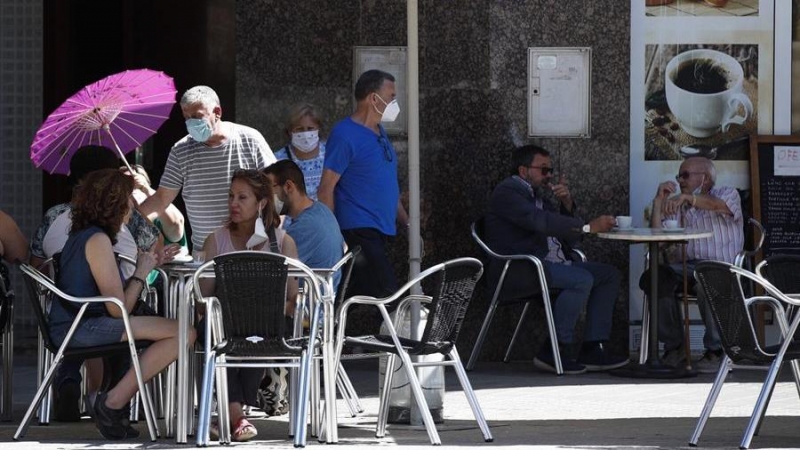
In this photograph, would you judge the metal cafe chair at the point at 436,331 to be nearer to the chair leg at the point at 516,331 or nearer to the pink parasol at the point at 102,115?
the pink parasol at the point at 102,115

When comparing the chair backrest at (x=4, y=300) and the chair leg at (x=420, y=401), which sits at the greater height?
the chair backrest at (x=4, y=300)

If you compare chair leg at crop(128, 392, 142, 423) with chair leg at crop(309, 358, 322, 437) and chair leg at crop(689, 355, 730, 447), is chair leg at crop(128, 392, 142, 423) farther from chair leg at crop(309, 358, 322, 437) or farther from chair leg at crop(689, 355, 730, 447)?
chair leg at crop(689, 355, 730, 447)

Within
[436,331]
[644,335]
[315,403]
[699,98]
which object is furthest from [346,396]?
[699,98]

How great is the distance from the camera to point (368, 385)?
31.9ft

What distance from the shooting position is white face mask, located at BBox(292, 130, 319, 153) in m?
10.1

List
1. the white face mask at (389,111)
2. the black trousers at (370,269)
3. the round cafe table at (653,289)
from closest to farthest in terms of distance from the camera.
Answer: the black trousers at (370,269) < the white face mask at (389,111) < the round cafe table at (653,289)

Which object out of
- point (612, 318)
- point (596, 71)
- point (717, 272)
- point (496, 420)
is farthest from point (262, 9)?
point (717, 272)

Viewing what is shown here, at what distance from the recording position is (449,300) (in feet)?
24.2

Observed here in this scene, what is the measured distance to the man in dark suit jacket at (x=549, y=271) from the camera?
10.4 m

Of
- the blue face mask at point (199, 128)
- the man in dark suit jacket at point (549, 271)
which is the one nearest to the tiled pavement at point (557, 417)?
the man in dark suit jacket at point (549, 271)

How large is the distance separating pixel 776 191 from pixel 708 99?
30.3 inches

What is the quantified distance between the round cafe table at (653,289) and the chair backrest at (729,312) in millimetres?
2581

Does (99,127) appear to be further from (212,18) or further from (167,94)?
(212,18)

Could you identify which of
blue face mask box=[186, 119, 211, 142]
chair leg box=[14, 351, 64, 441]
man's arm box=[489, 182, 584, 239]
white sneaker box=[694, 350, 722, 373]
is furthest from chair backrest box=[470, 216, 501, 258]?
chair leg box=[14, 351, 64, 441]
